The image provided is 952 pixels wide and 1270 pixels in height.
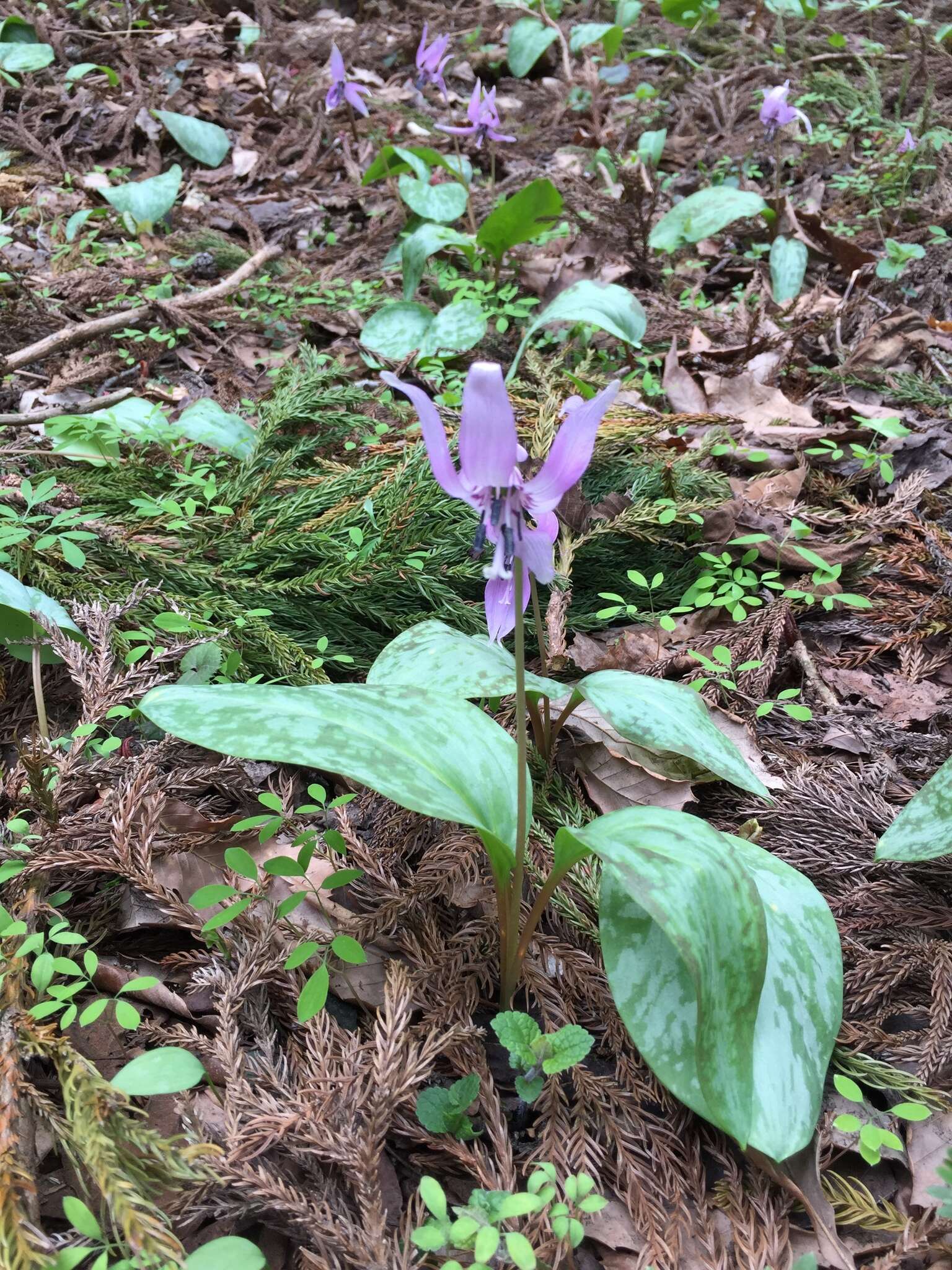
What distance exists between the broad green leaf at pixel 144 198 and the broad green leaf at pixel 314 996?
404cm

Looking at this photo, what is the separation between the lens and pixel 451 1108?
124 cm

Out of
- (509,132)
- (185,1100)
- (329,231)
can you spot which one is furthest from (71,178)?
(185,1100)

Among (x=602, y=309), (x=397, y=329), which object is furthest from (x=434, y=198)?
(x=602, y=309)

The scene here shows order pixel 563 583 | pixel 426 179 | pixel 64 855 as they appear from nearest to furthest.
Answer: pixel 64 855 < pixel 563 583 < pixel 426 179

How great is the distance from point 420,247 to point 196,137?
7.14 feet

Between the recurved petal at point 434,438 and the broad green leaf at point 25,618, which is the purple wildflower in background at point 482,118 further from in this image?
the recurved petal at point 434,438

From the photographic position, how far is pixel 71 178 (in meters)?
4.52

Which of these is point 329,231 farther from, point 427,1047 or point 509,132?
point 427,1047

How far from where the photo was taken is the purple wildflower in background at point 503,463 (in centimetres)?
101

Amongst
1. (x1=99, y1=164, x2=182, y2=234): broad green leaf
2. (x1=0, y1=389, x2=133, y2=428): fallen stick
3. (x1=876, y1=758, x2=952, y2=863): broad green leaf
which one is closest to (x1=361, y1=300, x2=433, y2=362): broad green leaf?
(x1=0, y1=389, x2=133, y2=428): fallen stick

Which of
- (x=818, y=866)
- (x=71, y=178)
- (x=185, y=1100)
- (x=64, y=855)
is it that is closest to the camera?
(x=185, y=1100)

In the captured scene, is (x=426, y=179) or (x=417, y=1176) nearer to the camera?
(x=417, y=1176)

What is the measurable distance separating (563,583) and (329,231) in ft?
11.0

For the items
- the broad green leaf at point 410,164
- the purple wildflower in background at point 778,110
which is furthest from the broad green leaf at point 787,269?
the broad green leaf at point 410,164
